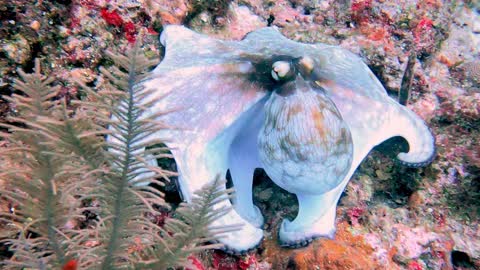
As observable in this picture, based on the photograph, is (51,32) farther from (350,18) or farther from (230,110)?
(350,18)

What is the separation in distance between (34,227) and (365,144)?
2.30 m

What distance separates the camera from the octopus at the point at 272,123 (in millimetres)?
2482

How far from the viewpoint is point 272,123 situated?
2537mm

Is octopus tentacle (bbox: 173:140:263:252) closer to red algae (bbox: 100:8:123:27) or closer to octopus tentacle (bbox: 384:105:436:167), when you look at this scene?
red algae (bbox: 100:8:123:27)

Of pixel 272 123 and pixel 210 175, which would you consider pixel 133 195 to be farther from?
pixel 272 123

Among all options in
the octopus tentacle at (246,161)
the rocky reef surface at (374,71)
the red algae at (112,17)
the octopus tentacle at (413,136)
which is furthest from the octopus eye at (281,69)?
the red algae at (112,17)

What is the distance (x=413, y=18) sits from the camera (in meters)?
4.20

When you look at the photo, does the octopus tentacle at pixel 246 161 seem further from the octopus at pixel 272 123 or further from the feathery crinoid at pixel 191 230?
the feathery crinoid at pixel 191 230

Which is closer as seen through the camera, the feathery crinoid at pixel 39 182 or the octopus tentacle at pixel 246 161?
the feathery crinoid at pixel 39 182

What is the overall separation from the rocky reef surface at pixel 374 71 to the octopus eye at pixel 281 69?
Answer: 911 mm

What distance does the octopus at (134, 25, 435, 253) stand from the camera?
8.14ft

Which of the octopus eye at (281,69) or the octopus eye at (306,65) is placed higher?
the octopus eye at (306,65)

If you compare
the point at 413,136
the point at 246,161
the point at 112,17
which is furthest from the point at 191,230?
the point at 413,136

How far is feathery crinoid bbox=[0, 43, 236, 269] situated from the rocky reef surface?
299mm
